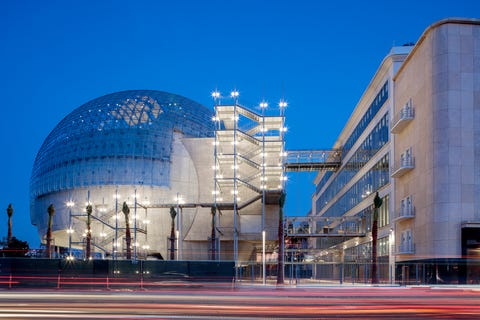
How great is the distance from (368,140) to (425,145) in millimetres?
23526

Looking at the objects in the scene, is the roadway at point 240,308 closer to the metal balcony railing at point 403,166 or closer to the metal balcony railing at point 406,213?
the metal balcony railing at point 406,213

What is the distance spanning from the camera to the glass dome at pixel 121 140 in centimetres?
9306

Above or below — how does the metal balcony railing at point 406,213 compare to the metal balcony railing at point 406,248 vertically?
above

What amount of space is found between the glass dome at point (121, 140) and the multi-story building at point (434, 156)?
1535 inches

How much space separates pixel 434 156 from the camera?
157 ft

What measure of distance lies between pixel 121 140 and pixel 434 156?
5556 centimetres

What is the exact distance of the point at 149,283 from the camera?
4306 centimetres

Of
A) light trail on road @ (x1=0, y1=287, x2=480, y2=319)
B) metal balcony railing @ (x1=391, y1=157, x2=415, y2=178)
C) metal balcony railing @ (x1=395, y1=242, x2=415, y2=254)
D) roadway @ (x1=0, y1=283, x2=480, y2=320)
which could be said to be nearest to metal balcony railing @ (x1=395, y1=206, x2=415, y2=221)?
metal balcony railing @ (x1=395, y1=242, x2=415, y2=254)

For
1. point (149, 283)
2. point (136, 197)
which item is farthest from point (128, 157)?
point (149, 283)

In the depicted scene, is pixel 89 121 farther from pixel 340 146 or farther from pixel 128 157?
pixel 340 146

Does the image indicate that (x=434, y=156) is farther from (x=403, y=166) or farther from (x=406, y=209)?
(x=406, y=209)

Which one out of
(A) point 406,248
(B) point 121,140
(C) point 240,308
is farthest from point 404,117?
(B) point 121,140

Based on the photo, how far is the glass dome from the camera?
305ft

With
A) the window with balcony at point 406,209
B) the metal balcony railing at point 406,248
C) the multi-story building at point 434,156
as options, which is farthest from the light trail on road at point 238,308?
the window with balcony at point 406,209
